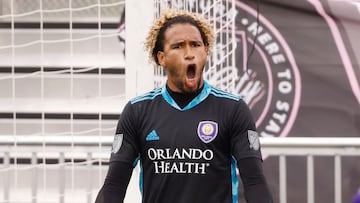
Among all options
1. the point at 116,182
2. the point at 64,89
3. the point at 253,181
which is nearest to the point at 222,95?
the point at 253,181

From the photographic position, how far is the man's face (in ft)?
8.57

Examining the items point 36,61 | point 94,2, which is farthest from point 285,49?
point 36,61

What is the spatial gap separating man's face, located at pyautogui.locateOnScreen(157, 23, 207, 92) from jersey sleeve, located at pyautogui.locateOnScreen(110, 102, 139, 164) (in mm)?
166

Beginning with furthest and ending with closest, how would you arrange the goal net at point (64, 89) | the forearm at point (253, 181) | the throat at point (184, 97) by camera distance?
the goal net at point (64, 89), the throat at point (184, 97), the forearm at point (253, 181)

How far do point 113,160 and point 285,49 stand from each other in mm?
3017

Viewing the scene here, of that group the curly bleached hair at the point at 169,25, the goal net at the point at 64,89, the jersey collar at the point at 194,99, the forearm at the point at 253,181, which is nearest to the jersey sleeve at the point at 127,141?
the jersey collar at the point at 194,99

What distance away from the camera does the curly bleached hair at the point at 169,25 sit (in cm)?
270

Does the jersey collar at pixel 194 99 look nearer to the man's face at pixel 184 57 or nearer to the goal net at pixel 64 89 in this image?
the man's face at pixel 184 57

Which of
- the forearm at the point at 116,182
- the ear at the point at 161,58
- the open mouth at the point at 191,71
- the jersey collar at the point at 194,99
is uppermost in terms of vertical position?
the ear at the point at 161,58

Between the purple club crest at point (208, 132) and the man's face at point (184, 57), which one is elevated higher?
the man's face at point (184, 57)

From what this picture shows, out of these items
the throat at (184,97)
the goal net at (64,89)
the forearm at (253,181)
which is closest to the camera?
the forearm at (253,181)

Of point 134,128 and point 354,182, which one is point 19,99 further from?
point 134,128

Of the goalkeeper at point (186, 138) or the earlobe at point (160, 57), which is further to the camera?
the earlobe at point (160, 57)

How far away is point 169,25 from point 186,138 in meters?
0.37
